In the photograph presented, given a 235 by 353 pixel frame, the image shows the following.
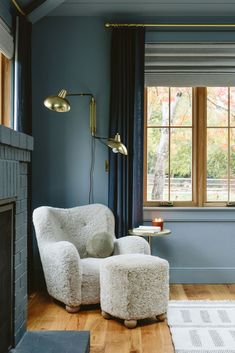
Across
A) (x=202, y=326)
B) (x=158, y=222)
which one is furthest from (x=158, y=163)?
(x=202, y=326)

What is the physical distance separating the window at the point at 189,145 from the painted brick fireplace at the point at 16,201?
2133mm

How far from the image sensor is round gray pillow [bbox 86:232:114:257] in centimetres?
372

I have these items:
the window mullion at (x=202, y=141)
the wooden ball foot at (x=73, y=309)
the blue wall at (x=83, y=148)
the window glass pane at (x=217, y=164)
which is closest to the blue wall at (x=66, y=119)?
the blue wall at (x=83, y=148)

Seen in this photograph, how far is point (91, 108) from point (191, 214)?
1.42m

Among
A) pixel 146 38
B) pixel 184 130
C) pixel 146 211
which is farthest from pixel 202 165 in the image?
pixel 146 38

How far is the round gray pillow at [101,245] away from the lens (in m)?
3.72

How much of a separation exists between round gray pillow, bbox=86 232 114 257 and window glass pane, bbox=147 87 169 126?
4.52ft

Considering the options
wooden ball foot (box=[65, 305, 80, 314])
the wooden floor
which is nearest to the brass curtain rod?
the wooden floor

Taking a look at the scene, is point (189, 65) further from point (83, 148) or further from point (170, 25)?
point (83, 148)

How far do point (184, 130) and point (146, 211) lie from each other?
0.90 meters

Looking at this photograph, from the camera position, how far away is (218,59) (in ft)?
14.3

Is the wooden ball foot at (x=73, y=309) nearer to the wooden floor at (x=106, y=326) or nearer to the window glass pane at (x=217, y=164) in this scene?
the wooden floor at (x=106, y=326)

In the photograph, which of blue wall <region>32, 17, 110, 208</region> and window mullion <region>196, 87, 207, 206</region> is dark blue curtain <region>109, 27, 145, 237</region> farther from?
window mullion <region>196, 87, 207, 206</region>

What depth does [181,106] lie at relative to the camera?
4.53 metres
